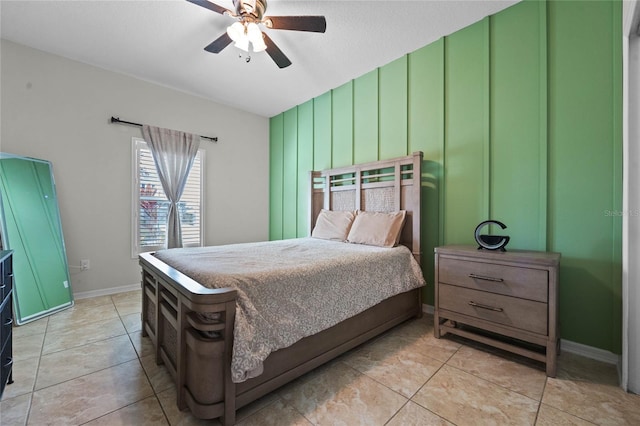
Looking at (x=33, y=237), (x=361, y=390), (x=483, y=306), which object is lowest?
(x=361, y=390)

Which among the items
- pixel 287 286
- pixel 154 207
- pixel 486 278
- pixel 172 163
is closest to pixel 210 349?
pixel 287 286

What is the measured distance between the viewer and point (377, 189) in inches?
117

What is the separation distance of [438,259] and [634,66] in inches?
62.1

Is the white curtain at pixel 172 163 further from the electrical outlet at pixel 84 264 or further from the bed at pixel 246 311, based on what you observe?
the bed at pixel 246 311

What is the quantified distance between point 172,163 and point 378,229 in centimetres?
291

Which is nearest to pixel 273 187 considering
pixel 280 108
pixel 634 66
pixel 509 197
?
pixel 280 108

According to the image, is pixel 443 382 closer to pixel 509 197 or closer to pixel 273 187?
pixel 509 197

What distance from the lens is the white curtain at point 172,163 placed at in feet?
11.6

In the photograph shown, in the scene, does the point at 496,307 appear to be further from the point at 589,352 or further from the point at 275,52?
the point at 275,52

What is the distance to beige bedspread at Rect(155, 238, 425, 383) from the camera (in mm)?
1252

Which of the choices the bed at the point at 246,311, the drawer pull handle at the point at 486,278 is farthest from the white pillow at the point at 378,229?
the drawer pull handle at the point at 486,278

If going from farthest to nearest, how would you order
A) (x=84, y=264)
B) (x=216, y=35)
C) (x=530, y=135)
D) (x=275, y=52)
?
1. (x=84, y=264)
2. (x=216, y=35)
3. (x=275, y=52)
4. (x=530, y=135)

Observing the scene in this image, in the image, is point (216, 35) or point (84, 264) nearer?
point (216, 35)

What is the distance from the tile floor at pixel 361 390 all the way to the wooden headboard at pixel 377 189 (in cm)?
101
